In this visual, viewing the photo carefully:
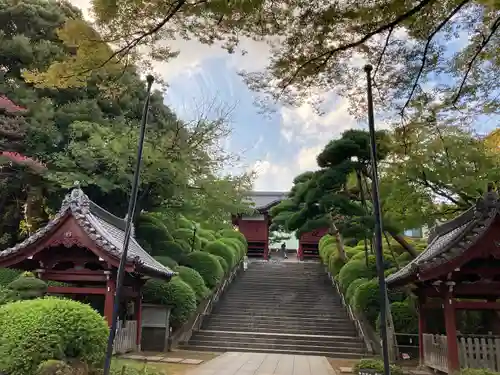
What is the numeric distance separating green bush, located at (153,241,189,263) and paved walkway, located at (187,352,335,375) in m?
5.17

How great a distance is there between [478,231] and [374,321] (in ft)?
21.3

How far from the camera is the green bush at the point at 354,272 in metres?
18.1

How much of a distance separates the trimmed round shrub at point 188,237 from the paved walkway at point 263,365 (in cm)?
772

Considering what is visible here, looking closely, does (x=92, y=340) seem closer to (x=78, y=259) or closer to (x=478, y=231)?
(x=78, y=259)

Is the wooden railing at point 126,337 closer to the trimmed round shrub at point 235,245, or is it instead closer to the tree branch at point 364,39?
the tree branch at point 364,39

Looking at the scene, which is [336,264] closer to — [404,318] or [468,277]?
[404,318]

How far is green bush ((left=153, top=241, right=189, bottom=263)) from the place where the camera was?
18.0 metres

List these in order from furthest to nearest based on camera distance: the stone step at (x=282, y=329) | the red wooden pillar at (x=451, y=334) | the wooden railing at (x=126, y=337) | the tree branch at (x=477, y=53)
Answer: the stone step at (x=282, y=329), the wooden railing at (x=126, y=337), the red wooden pillar at (x=451, y=334), the tree branch at (x=477, y=53)

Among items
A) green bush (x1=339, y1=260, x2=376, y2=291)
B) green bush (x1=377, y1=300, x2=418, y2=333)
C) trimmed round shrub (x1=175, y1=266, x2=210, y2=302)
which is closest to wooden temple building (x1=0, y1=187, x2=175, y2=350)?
trimmed round shrub (x1=175, y1=266, x2=210, y2=302)

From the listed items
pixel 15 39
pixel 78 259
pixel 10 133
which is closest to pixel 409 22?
pixel 78 259

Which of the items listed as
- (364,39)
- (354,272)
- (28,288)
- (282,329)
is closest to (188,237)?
(282,329)

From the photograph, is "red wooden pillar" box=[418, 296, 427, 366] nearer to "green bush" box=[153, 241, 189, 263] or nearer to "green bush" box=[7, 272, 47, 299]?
"green bush" box=[153, 241, 189, 263]

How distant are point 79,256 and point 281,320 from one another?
979cm

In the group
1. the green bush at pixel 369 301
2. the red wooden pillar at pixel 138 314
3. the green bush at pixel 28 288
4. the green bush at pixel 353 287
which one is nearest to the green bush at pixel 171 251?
the red wooden pillar at pixel 138 314
